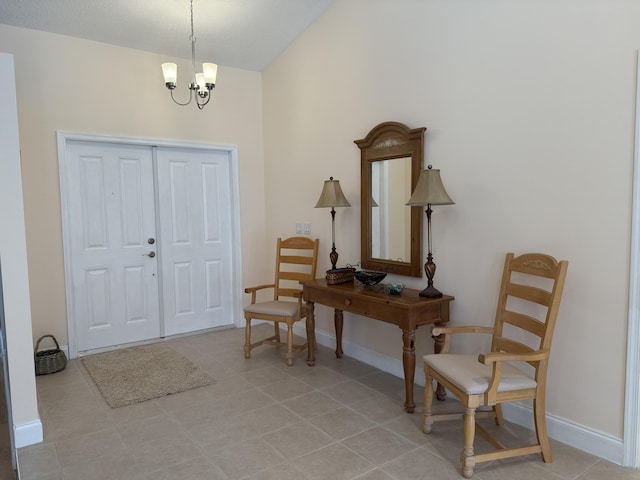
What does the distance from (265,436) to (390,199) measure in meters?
1.94

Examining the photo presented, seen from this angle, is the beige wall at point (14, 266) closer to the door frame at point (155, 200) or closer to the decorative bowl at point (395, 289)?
the door frame at point (155, 200)

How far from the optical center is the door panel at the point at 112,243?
420 cm

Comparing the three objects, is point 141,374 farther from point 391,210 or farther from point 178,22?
point 178,22

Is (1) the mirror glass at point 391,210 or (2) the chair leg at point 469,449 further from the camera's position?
(1) the mirror glass at point 391,210

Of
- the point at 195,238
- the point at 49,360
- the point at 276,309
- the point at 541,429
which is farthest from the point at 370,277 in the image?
the point at 49,360

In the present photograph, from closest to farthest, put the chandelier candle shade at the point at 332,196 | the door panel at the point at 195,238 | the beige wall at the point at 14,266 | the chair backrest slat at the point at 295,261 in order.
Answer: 1. the beige wall at the point at 14,266
2. the chandelier candle shade at the point at 332,196
3. the chair backrest slat at the point at 295,261
4. the door panel at the point at 195,238

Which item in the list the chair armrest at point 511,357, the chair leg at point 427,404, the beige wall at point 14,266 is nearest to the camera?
the chair armrest at point 511,357

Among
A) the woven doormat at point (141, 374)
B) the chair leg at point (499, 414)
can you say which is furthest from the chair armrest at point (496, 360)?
the woven doormat at point (141, 374)

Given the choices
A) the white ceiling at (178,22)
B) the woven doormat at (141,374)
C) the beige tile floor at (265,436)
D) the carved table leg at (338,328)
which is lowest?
the beige tile floor at (265,436)

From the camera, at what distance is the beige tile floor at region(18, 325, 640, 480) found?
235 centimetres

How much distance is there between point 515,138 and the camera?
8.99ft

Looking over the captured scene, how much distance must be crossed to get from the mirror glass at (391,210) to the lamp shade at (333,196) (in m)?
0.27

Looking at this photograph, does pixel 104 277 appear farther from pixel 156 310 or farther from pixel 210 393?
pixel 210 393

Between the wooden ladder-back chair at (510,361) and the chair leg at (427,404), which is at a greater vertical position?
the wooden ladder-back chair at (510,361)
